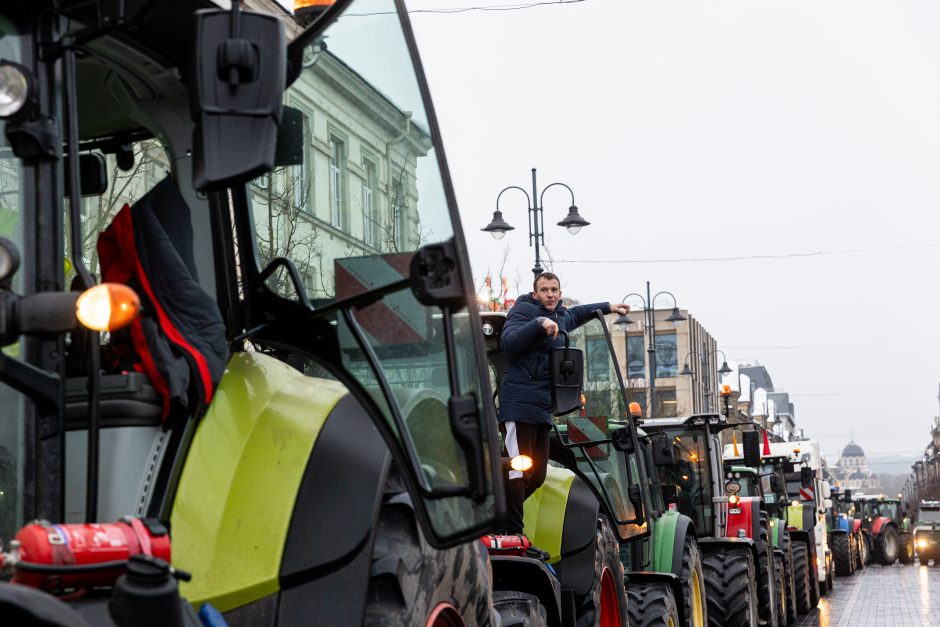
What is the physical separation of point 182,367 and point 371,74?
976 millimetres

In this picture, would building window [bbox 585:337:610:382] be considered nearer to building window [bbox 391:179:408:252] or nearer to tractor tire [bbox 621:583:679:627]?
tractor tire [bbox 621:583:679:627]

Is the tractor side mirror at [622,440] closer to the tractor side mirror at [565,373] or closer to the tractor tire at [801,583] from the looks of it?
the tractor side mirror at [565,373]

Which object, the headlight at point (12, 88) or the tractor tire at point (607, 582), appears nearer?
the headlight at point (12, 88)

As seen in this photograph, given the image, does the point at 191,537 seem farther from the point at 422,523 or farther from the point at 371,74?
the point at 371,74

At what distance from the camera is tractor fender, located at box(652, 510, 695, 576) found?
32.5 feet

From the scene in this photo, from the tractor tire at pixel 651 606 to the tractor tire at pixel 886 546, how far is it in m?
38.0

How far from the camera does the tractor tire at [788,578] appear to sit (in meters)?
18.7

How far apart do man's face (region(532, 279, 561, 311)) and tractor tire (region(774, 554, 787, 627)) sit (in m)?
10.3

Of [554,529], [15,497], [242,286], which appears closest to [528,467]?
[554,529]

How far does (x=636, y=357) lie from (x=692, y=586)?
231 ft

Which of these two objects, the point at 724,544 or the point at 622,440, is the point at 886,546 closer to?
the point at 724,544

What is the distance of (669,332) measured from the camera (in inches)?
3723

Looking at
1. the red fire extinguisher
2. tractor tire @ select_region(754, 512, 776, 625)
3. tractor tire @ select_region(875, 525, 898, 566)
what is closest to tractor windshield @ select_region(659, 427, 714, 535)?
tractor tire @ select_region(754, 512, 776, 625)

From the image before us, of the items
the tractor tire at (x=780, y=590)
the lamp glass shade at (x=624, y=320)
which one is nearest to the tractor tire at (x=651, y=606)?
the lamp glass shade at (x=624, y=320)
